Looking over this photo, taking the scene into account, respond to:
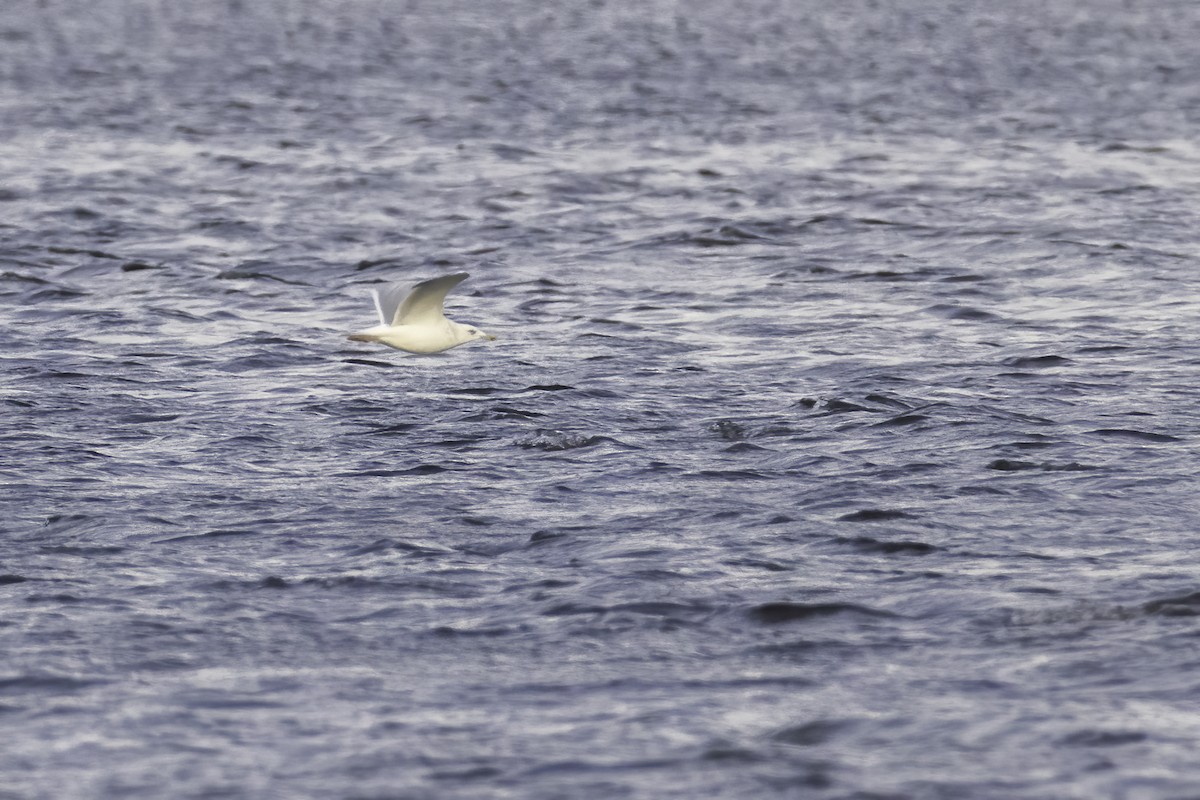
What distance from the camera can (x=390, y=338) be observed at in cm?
1841

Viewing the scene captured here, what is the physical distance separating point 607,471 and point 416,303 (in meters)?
3.33

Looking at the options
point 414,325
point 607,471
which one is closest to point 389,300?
point 414,325

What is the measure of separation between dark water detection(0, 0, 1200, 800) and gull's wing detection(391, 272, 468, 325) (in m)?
0.72

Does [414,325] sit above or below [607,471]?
above

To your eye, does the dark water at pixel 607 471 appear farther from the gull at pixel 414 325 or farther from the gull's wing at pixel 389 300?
the gull's wing at pixel 389 300

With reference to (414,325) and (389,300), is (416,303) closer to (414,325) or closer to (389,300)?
(414,325)

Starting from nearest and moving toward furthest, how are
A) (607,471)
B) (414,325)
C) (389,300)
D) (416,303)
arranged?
1. (607,471)
2. (416,303)
3. (414,325)
4. (389,300)

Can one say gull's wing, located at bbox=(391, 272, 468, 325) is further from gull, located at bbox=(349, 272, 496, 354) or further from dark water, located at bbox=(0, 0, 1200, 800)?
dark water, located at bbox=(0, 0, 1200, 800)

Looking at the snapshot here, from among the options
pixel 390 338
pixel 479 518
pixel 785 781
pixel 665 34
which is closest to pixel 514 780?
pixel 785 781

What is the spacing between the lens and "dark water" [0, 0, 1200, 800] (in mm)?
10797

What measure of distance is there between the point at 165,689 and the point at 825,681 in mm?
3817

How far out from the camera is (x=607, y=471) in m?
16.0

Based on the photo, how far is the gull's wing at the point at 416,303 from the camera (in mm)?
17812

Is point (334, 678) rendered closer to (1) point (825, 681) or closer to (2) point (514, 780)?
(2) point (514, 780)
